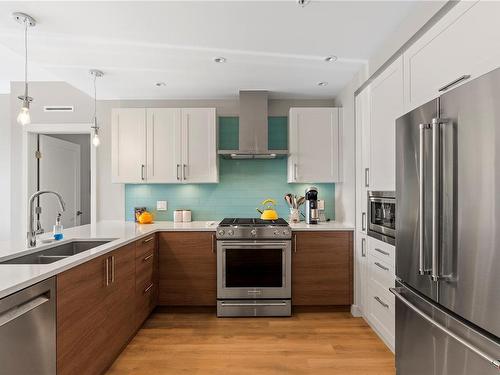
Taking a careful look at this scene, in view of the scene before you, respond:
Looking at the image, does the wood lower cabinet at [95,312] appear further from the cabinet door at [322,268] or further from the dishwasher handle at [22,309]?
the cabinet door at [322,268]

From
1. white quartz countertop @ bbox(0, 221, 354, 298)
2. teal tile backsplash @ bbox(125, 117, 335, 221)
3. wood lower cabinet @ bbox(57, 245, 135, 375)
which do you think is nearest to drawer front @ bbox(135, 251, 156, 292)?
wood lower cabinet @ bbox(57, 245, 135, 375)

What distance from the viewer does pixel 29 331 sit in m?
1.32

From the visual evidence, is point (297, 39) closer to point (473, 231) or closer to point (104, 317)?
point (473, 231)

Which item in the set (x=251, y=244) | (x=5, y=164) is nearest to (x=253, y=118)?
(x=251, y=244)

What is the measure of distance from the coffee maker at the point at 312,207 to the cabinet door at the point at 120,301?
188 centimetres

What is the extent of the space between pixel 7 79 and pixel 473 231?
485cm

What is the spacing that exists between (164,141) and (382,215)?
95.2 inches

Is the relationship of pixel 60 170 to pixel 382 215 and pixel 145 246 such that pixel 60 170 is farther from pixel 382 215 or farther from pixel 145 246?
pixel 382 215

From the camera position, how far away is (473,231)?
1238mm

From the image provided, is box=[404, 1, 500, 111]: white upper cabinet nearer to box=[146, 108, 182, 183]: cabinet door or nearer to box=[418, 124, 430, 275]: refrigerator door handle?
box=[418, 124, 430, 275]: refrigerator door handle

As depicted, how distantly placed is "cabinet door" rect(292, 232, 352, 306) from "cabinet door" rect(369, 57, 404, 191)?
0.82 meters

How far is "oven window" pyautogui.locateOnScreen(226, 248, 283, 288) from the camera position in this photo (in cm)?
311

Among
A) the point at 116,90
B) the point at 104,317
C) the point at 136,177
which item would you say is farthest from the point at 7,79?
the point at 104,317

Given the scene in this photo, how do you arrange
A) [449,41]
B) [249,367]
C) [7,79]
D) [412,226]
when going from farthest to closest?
1. [7,79]
2. [249,367]
3. [412,226]
4. [449,41]
